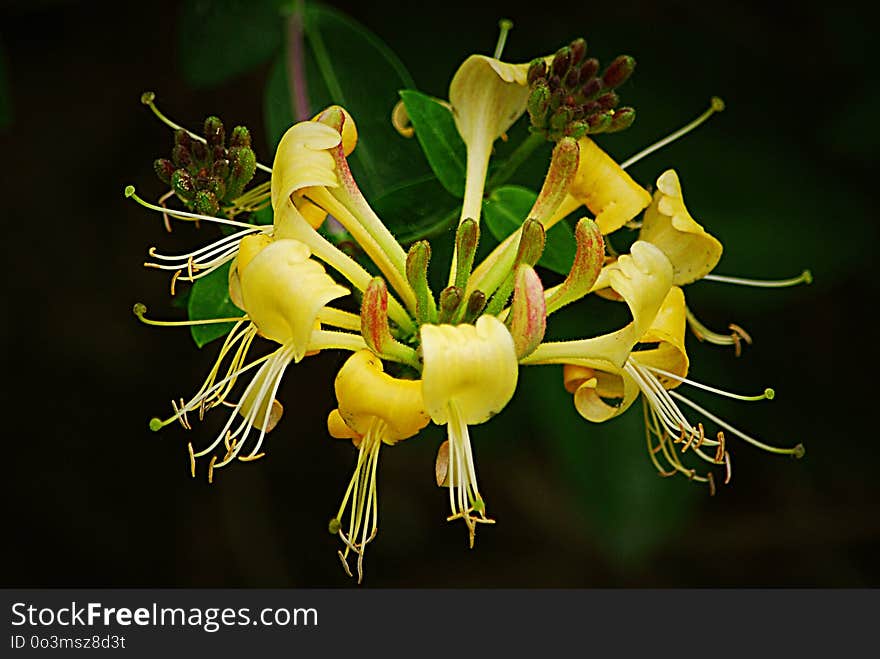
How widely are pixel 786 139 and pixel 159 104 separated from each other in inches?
49.9

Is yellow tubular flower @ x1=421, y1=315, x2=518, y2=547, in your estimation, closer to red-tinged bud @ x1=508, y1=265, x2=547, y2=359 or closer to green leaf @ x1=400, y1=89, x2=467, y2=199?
red-tinged bud @ x1=508, y1=265, x2=547, y2=359

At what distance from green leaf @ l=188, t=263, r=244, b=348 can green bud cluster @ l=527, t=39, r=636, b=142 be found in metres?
0.39

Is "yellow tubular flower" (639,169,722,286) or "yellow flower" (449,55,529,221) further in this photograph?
"yellow flower" (449,55,529,221)

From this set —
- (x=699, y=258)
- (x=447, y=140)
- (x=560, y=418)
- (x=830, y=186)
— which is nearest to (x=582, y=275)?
(x=699, y=258)

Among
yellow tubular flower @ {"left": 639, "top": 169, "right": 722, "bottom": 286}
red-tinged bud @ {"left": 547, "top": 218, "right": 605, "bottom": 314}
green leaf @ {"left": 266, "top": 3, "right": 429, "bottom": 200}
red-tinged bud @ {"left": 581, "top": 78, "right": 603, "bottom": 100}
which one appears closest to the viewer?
red-tinged bud @ {"left": 547, "top": 218, "right": 605, "bottom": 314}

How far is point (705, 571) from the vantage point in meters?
2.51

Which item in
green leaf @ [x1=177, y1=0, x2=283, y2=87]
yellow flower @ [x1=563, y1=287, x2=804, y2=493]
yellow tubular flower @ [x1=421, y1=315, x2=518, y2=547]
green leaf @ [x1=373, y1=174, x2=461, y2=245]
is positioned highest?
green leaf @ [x1=177, y1=0, x2=283, y2=87]

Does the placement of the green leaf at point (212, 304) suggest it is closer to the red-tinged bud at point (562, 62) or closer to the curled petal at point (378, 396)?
the curled petal at point (378, 396)

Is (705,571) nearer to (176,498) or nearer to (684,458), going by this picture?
(684,458)

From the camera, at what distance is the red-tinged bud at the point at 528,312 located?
902 mm

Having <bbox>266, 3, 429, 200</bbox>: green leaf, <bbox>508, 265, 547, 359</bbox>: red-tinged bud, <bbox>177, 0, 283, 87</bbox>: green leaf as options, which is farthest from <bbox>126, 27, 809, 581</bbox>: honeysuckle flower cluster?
Answer: <bbox>177, 0, 283, 87</bbox>: green leaf

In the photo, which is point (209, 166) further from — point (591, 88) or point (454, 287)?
point (591, 88)

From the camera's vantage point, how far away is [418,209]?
1264mm

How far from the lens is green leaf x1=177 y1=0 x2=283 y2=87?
163 centimetres
